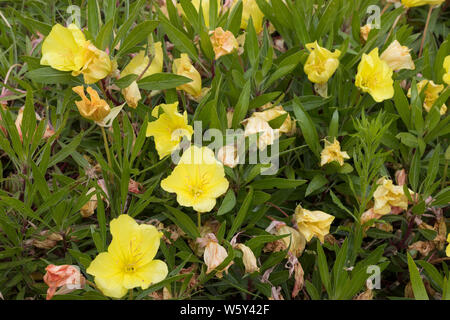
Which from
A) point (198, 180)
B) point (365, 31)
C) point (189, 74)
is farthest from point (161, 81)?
point (365, 31)

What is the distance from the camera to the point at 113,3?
127 cm

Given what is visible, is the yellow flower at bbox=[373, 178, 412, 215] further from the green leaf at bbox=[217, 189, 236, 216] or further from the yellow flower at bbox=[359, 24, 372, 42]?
the yellow flower at bbox=[359, 24, 372, 42]

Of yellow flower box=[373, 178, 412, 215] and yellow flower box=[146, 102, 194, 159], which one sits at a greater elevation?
yellow flower box=[146, 102, 194, 159]

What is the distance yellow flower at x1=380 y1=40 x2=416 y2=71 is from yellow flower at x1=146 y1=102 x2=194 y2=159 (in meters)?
0.53

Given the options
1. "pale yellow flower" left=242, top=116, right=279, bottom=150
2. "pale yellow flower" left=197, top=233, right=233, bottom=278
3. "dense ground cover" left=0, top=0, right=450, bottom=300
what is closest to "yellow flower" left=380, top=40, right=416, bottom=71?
"dense ground cover" left=0, top=0, right=450, bottom=300

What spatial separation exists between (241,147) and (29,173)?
0.46 m

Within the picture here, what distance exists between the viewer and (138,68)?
1.25 m

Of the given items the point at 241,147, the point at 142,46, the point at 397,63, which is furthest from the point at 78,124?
the point at 397,63

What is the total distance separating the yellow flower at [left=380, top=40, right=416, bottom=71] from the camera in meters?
1.31

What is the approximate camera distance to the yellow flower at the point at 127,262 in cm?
99

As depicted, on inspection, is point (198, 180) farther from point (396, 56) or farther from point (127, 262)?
point (396, 56)

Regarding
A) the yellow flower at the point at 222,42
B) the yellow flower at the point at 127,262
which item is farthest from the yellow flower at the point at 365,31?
the yellow flower at the point at 127,262

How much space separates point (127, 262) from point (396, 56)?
0.81m

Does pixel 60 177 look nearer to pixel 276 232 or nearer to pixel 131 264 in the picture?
pixel 131 264
